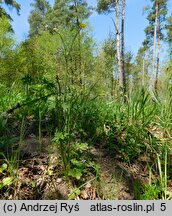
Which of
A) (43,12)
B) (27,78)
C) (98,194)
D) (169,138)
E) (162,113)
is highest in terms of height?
(43,12)

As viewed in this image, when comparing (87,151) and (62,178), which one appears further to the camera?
(87,151)

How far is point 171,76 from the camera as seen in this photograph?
103 inches

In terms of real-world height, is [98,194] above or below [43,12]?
below

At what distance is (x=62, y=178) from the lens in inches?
71.9

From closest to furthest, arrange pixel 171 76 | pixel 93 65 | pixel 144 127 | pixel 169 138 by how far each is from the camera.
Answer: pixel 169 138
pixel 144 127
pixel 171 76
pixel 93 65

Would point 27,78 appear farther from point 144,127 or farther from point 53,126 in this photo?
point 144,127

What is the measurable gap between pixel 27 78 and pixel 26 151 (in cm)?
52

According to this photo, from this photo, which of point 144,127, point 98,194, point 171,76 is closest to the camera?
point 98,194

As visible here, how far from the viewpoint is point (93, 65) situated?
2477cm

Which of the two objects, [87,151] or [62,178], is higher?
[87,151]

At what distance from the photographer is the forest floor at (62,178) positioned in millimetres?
1741

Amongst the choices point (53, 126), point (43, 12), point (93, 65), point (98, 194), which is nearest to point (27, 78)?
point (53, 126)

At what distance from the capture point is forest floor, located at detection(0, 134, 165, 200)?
5.71ft

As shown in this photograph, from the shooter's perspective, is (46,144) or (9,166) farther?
(46,144)
